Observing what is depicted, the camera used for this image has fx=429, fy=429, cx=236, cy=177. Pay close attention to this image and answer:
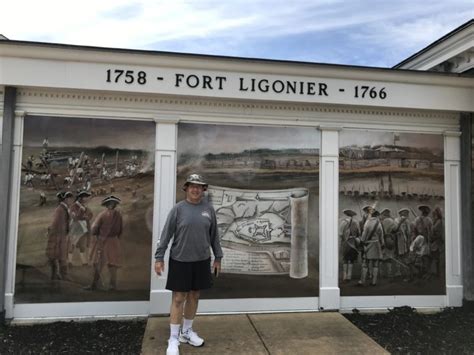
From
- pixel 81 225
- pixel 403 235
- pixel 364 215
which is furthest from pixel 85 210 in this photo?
pixel 403 235

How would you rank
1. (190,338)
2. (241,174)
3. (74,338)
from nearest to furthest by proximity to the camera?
(190,338) < (74,338) < (241,174)

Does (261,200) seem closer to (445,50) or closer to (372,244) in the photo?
(372,244)

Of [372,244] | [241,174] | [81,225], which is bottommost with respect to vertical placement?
[372,244]

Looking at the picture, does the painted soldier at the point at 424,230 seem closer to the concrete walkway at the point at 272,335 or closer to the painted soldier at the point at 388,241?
the painted soldier at the point at 388,241

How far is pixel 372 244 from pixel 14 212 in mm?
4732

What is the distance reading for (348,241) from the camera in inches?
235

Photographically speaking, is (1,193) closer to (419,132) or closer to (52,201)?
(52,201)

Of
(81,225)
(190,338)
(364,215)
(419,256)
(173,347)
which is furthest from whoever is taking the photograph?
(419,256)

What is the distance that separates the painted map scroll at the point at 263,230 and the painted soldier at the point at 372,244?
0.87 m

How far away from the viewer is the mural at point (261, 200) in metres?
5.66

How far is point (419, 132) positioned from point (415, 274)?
80.2 inches

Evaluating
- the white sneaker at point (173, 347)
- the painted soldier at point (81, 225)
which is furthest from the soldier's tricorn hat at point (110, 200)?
the white sneaker at point (173, 347)

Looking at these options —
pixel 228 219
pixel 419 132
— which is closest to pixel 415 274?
pixel 419 132

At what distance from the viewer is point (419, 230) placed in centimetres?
613
